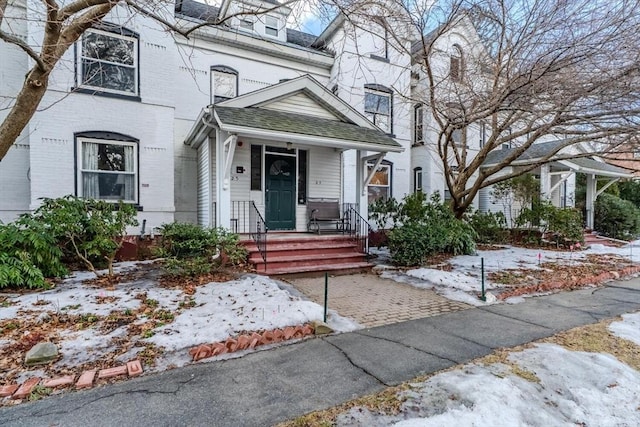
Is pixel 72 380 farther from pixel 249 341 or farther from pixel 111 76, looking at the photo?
pixel 111 76

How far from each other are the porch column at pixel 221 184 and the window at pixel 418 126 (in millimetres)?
9182

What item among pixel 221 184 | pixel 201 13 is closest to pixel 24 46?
pixel 221 184

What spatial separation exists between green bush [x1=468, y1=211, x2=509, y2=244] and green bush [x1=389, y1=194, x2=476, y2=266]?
230 cm

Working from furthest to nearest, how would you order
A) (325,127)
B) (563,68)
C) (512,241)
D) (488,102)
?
1. (512,241)
2. (325,127)
3. (488,102)
4. (563,68)

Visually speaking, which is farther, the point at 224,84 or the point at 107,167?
the point at 224,84

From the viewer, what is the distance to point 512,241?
1321cm

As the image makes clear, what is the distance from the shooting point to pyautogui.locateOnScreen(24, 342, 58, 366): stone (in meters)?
3.23

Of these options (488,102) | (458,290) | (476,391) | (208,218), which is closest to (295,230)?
(208,218)

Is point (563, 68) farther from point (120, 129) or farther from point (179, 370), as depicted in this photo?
point (120, 129)

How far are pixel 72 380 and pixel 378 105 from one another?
11947mm

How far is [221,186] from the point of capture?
7.67 m

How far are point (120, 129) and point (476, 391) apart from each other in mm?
9699

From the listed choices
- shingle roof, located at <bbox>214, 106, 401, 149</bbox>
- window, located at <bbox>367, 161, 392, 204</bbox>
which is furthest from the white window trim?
shingle roof, located at <bbox>214, 106, 401, 149</bbox>

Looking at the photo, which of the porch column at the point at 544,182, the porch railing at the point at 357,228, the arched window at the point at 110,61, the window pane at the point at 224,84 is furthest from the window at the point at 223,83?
the porch column at the point at 544,182
